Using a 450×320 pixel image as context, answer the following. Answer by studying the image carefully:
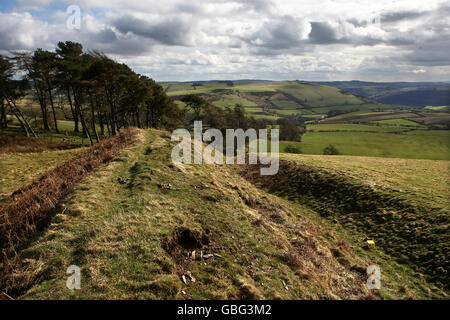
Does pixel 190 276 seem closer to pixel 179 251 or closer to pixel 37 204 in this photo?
pixel 179 251

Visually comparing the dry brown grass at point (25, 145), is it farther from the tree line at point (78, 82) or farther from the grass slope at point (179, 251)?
the grass slope at point (179, 251)

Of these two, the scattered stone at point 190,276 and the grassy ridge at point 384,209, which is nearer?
the scattered stone at point 190,276

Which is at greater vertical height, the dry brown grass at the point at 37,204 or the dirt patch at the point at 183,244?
the dry brown grass at the point at 37,204

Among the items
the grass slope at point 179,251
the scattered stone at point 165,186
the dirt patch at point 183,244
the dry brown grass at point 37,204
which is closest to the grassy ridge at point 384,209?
the grass slope at point 179,251

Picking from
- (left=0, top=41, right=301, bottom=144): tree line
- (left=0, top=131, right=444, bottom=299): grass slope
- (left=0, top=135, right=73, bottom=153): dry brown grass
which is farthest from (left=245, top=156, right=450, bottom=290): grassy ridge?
(left=0, top=135, right=73, bottom=153): dry brown grass

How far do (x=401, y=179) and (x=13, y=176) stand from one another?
38527mm

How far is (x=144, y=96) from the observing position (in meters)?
42.8

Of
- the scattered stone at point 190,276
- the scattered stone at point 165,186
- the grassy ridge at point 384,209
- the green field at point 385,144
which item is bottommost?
the green field at point 385,144

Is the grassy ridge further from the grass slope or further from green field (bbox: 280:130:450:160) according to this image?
green field (bbox: 280:130:450:160)

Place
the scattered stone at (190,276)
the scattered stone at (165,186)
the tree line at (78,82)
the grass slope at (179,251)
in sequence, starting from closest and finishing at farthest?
the grass slope at (179,251) → the scattered stone at (190,276) → the scattered stone at (165,186) → the tree line at (78,82)

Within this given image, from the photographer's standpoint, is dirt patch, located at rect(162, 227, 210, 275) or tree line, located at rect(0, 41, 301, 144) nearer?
dirt patch, located at rect(162, 227, 210, 275)

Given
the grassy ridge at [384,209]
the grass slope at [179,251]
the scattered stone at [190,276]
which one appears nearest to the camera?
the grass slope at [179,251]

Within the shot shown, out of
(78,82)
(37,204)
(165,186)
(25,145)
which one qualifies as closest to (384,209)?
(165,186)
